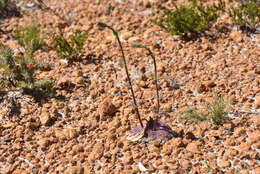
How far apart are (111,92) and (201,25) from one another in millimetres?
1470

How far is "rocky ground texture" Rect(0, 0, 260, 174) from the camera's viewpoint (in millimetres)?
2936

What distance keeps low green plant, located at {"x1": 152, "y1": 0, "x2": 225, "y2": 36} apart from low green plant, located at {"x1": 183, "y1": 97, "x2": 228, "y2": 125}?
1.29 m

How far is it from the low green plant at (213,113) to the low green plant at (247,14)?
136 centimetres

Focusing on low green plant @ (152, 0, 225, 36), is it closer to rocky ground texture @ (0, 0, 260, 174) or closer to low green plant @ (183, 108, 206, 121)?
rocky ground texture @ (0, 0, 260, 174)

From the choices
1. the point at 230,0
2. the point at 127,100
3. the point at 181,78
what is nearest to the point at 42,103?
the point at 127,100

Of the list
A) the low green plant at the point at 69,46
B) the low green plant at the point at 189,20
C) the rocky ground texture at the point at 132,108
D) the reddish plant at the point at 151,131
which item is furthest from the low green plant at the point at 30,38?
the reddish plant at the point at 151,131

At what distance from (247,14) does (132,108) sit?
6.76 ft

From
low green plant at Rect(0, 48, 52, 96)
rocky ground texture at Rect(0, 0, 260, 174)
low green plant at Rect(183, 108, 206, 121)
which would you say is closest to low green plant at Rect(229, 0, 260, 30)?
rocky ground texture at Rect(0, 0, 260, 174)

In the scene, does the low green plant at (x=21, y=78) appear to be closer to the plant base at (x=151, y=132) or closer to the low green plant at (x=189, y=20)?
the plant base at (x=151, y=132)

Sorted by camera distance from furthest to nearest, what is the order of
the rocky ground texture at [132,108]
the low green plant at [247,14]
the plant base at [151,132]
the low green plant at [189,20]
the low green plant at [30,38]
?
the low green plant at [30,38] < the low green plant at [189,20] < the low green plant at [247,14] < the plant base at [151,132] < the rocky ground texture at [132,108]

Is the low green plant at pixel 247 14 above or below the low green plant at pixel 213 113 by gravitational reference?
above

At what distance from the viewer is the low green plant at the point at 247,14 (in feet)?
13.5

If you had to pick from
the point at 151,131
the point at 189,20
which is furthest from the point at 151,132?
the point at 189,20

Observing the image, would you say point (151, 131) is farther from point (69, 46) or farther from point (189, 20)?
point (189, 20)
